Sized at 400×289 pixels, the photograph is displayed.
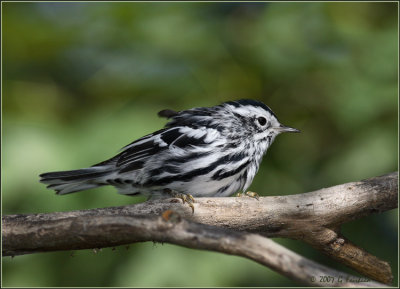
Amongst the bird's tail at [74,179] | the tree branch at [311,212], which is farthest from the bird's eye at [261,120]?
the bird's tail at [74,179]

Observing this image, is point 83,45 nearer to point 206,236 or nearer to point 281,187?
point 281,187

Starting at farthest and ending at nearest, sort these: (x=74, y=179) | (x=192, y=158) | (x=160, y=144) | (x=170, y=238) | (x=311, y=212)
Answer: (x=74, y=179)
(x=160, y=144)
(x=192, y=158)
(x=311, y=212)
(x=170, y=238)

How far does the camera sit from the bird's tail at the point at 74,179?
362cm

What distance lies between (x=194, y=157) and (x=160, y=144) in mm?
305

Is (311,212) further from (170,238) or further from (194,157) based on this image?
(170,238)

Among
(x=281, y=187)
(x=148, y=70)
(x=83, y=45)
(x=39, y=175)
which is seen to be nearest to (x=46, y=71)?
(x=83, y=45)

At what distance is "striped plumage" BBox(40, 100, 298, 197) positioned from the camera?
133 inches

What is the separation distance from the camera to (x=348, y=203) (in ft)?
9.68

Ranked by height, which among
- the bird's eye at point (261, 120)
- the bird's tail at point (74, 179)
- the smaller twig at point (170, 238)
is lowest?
the smaller twig at point (170, 238)

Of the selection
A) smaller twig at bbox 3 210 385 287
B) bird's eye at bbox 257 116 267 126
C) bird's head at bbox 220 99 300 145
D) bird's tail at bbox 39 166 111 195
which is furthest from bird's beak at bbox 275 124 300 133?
smaller twig at bbox 3 210 385 287

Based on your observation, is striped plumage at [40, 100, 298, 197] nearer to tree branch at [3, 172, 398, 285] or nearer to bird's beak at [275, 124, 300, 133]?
bird's beak at [275, 124, 300, 133]

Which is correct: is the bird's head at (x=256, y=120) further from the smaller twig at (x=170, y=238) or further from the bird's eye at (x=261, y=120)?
the smaller twig at (x=170, y=238)

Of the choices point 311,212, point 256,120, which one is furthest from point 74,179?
point 311,212

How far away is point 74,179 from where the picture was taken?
145 inches
